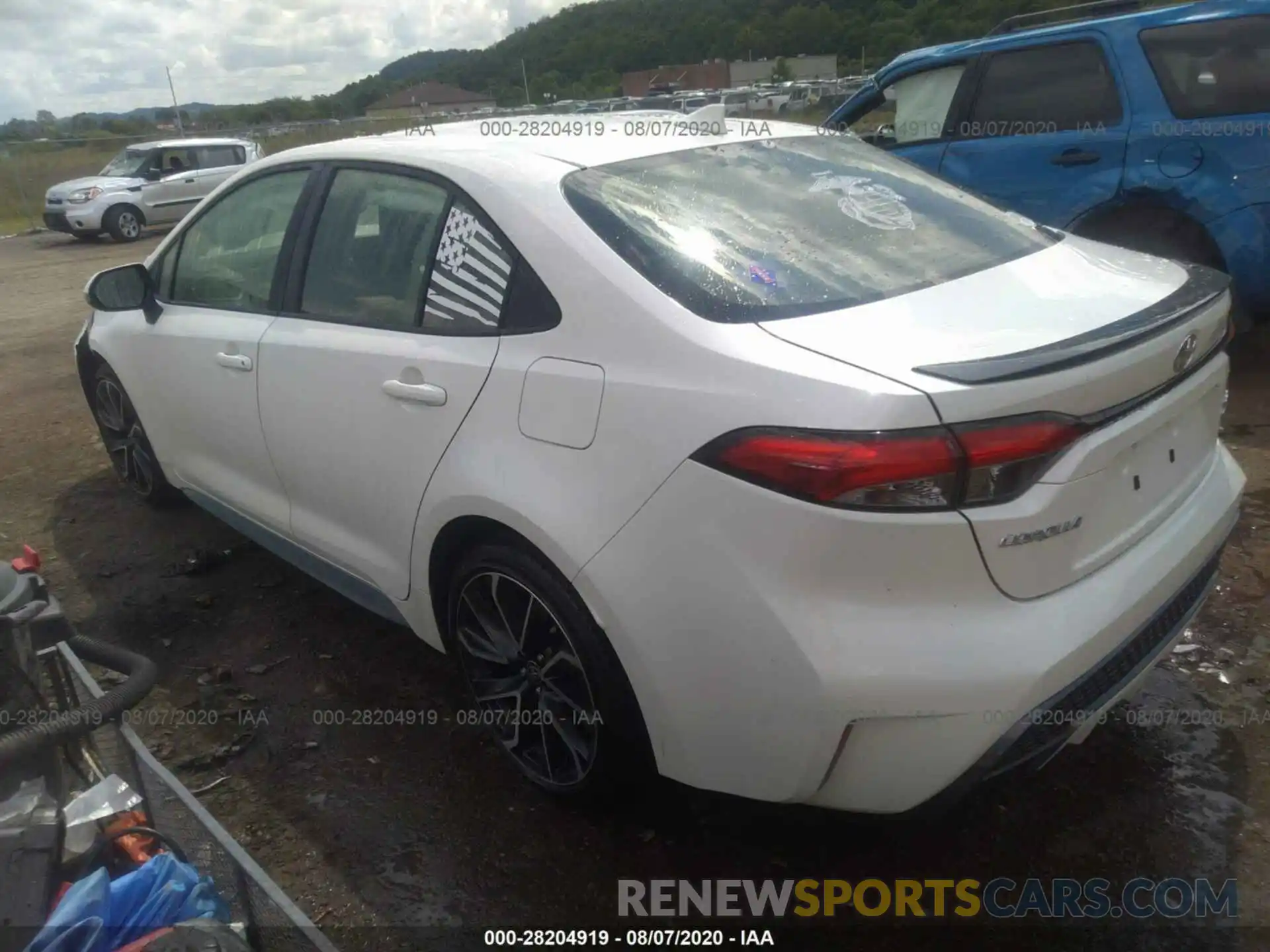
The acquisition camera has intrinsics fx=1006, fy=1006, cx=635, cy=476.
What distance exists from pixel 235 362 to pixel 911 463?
96.6 inches

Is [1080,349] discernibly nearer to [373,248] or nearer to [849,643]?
[849,643]

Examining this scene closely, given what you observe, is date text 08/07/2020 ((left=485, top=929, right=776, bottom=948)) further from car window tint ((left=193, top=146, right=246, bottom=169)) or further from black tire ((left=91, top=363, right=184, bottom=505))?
Answer: car window tint ((left=193, top=146, right=246, bottom=169))

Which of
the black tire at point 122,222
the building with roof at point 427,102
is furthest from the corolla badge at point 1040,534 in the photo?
the building with roof at point 427,102

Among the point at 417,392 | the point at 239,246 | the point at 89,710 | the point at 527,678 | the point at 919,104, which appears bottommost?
the point at 527,678

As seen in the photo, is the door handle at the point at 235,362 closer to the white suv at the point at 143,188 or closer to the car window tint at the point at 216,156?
the white suv at the point at 143,188

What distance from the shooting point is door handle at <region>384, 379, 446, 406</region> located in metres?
2.57

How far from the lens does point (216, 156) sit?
17.6 meters

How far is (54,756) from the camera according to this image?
2.15 meters

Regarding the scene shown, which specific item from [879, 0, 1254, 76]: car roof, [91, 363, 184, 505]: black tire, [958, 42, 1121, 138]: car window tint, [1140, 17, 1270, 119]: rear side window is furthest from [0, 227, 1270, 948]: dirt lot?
[879, 0, 1254, 76]: car roof

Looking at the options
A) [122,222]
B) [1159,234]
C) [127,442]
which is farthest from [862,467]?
[122,222]

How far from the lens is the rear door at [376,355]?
2.59 metres

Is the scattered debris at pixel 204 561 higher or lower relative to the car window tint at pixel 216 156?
lower

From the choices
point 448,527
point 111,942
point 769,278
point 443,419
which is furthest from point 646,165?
point 111,942

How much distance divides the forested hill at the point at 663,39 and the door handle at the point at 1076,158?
36.2 feet
